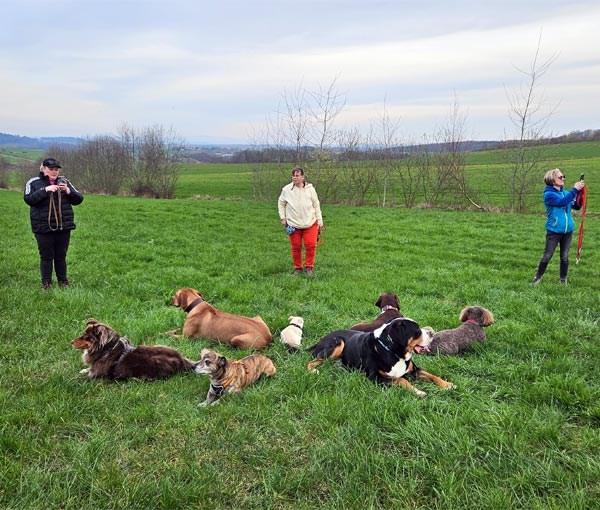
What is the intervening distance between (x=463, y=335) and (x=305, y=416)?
2.50 meters

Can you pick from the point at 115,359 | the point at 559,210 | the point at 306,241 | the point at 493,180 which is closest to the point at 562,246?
the point at 559,210

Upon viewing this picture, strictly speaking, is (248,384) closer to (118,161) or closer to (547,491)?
(547,491)

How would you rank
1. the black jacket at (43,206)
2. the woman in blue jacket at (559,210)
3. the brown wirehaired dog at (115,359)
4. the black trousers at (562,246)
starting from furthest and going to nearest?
the black trousers at (562,246), the woman in blue jacket at (559,210), the black jacket at (43,206), the brown wirehaired dog at (115,359)

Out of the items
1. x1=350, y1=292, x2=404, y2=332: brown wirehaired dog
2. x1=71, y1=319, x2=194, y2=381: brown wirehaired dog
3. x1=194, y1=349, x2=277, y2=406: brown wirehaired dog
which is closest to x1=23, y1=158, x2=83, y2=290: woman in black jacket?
x1=71, y1=319, x2=194, y2=381: brown wirehaired dog

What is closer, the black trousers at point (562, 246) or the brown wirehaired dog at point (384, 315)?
the brown wirehaired dog at point (384, 315)

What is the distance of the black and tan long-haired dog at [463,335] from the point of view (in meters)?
5.08

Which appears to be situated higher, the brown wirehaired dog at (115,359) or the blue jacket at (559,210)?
the blue jacket at (559,210)

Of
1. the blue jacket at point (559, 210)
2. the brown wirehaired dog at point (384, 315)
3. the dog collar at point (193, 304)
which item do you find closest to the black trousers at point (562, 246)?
the blue jacket at point (559, 210)

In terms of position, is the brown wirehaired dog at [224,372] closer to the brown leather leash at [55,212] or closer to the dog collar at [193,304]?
the dog collar at [193,304]

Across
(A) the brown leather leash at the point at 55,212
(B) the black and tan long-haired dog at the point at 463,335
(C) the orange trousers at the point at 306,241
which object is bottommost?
(B) the black and tan long-haired dog at the point at 463,335

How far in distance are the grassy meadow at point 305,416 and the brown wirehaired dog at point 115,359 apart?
Answer: 0.14 meters

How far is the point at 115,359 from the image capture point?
14.9 ft

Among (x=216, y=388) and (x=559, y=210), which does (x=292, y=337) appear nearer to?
(x=216, y=388)

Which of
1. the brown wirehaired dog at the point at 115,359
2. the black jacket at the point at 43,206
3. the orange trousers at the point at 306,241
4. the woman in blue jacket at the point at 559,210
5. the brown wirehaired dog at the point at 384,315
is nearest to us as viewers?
the brown wirehaired dog at the point at 115,359
